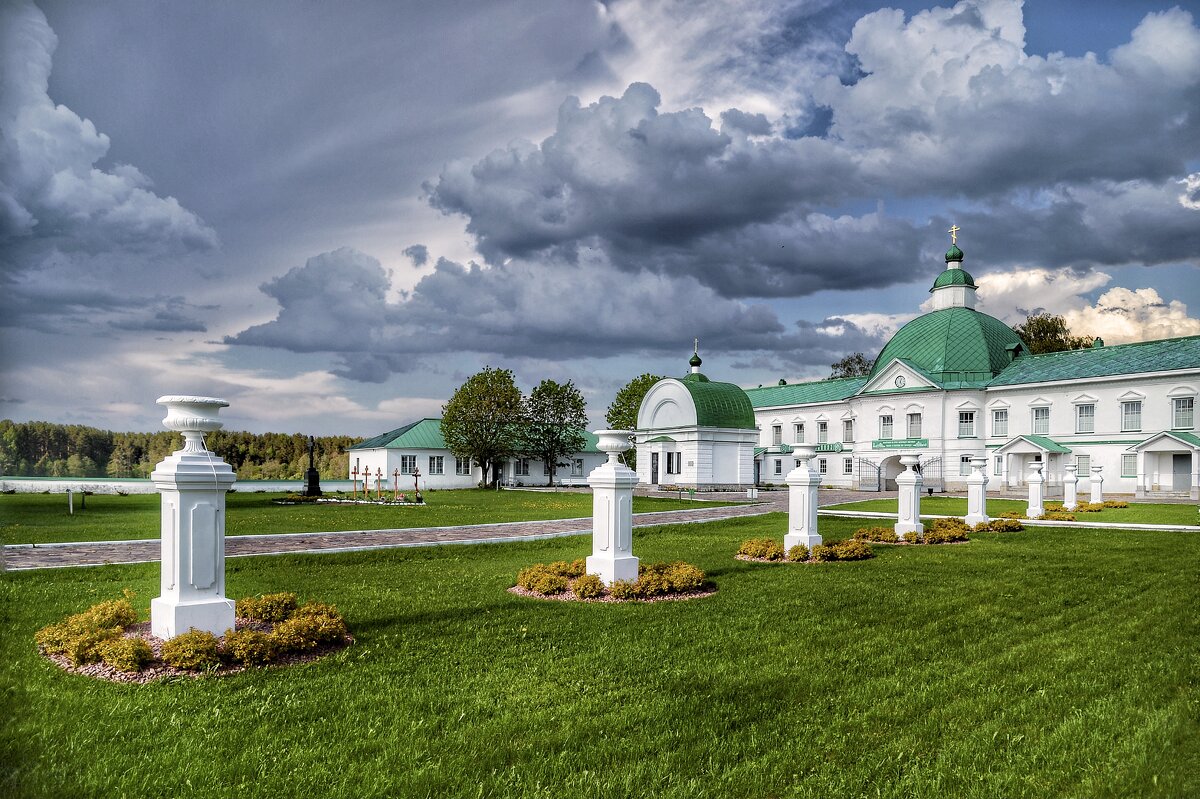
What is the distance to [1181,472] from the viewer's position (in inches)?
1326

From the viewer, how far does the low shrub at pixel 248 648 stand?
5195mm

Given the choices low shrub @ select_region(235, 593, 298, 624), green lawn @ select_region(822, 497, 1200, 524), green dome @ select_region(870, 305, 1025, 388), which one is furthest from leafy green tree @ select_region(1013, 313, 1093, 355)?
low shrub @ select_region(235, 593, 298, 624)

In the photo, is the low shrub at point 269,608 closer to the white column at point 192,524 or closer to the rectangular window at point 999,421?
the white column at point 192,524

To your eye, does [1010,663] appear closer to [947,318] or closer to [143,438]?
[143,438]

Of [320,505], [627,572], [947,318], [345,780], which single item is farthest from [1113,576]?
[947,318]

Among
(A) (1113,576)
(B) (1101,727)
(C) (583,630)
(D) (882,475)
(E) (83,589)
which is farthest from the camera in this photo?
(D) (882,475)

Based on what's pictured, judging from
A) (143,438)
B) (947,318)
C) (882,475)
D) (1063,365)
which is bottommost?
(882,475)

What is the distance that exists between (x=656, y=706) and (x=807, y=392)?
169 feet

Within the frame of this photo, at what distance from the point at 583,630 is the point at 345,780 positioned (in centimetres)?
323

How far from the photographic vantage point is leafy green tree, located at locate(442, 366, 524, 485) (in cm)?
4675

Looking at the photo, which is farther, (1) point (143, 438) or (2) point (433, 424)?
(2) point (433, 424)

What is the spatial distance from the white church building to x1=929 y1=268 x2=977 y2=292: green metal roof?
8 cm

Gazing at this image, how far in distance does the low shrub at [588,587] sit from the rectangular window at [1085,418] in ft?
124

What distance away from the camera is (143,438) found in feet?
11.2
